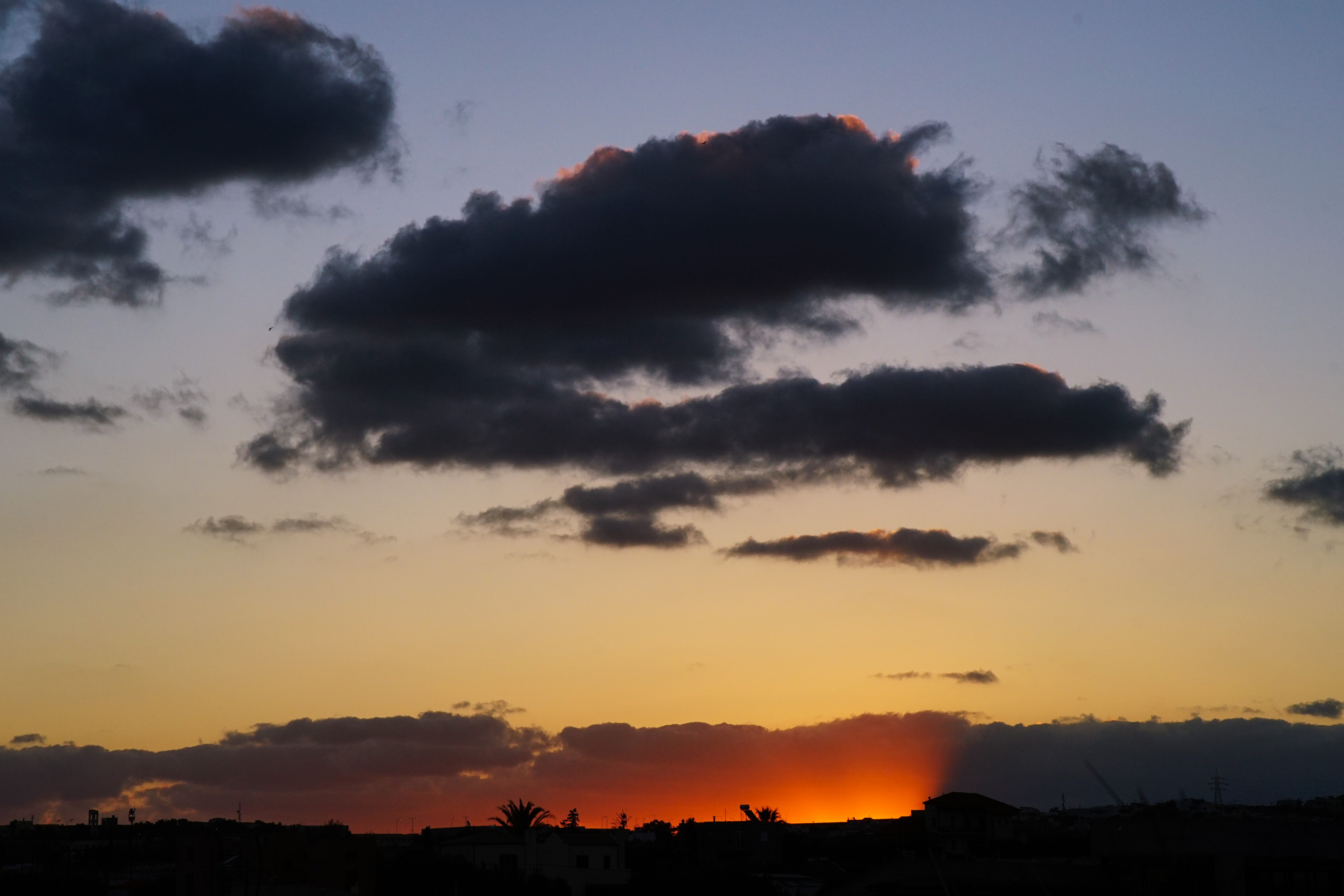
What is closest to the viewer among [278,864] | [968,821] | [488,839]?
[278,864]

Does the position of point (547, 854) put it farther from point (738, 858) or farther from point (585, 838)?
point (738, 858)

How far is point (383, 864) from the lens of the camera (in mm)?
117500

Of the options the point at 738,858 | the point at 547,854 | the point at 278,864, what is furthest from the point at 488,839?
the point at 738,858

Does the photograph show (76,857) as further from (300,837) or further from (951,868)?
(951,868)

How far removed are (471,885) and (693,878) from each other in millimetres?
25068

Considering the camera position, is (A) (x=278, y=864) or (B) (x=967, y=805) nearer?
(A) (x=278, y=864)

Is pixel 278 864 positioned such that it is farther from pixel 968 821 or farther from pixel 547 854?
pixel 968 821

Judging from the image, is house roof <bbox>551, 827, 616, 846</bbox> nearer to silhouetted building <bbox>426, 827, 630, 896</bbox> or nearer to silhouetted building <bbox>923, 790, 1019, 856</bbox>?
silhouetted building <bbox>426, 827, 630, 896</bbox>

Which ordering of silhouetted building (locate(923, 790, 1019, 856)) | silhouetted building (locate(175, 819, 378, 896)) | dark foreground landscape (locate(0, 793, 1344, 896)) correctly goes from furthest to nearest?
silhouetted building (locate(923, 790, 1019, 856)) < silhouetted building (locate(175, 819, 378, 896)) < dark foreground landscape (locate(0, 793, 1344, 896))

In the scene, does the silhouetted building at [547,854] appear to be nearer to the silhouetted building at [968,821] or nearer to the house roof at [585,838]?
the house roof at [585,838]

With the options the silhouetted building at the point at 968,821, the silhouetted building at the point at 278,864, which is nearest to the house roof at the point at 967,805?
the silhouetted building at the point at 968,821

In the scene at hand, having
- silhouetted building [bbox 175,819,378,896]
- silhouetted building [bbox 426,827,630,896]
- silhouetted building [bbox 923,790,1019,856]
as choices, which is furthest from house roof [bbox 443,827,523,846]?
silhouetted building [bbox 923,790,1019,856]

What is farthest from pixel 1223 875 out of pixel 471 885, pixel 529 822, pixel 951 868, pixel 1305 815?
pixel 529 822

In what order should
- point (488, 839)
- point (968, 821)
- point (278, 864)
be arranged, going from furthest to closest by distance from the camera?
point (968, 821) < point (488, 839) < point (278, 864)
